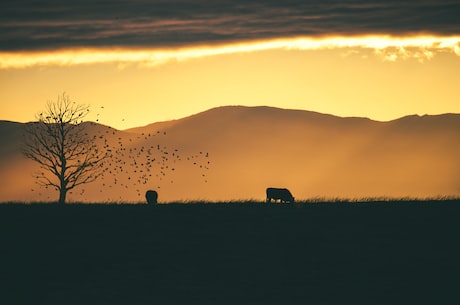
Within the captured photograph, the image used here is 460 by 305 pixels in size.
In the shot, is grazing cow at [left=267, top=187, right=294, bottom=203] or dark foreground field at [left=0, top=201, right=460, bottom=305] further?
grazing cow at [left=267, top=187, right=294, bottom=203]

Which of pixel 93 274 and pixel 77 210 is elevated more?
pixel 77 210

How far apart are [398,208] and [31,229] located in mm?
21702

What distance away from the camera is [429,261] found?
38.9 meters

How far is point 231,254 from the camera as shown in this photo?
39438mm

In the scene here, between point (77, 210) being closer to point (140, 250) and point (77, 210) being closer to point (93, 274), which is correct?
point (140, 250)

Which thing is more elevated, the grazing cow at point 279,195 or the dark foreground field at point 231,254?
the grazing cow at point 279,195

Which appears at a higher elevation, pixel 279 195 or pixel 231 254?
pixel 279 195

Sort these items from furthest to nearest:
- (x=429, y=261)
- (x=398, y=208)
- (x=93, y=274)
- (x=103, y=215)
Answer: (x=398, y=208) → (x=103, y=215) → (x=429, y=261) → (x=93, y=274)

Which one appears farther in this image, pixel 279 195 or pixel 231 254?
pixel 279 195

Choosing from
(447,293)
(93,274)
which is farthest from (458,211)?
(93,274)

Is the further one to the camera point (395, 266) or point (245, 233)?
point (245, 233)

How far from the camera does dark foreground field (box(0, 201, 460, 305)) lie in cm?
3309

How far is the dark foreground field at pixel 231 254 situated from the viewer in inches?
1303

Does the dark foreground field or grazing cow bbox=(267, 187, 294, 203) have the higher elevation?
grazing cow bbox=(267, 187, 294, 203)
